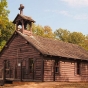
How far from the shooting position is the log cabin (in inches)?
1105

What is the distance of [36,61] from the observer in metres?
28.6

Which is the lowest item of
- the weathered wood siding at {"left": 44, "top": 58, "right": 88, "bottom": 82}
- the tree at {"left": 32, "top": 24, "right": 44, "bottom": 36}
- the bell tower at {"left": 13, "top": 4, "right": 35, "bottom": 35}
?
the weathered wood siding at {"left": 44, "top": 58, "right": 88, "bottom": 82}

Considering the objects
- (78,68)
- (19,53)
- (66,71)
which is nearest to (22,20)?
(19,53)

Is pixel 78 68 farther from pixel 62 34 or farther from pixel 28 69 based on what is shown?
pixel 62 34

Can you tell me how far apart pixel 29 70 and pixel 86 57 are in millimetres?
9484

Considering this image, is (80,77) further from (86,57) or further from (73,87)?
(73,87)

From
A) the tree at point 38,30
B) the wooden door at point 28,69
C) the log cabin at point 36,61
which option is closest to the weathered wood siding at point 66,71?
the log cabin at point 36,61

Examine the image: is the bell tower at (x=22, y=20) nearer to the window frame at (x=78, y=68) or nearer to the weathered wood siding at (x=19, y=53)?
→ the weathered wood siding at (x=19, y=53)

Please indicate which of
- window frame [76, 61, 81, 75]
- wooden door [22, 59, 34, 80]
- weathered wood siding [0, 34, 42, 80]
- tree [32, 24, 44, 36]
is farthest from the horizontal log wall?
tree [32, 24, 44, 36]

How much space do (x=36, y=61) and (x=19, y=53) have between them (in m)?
3.75

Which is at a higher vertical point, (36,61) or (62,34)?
(62,34)

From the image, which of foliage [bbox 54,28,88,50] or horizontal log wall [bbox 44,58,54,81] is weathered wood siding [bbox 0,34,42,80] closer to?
horizontal log wall [bbox 44,58,54,81]

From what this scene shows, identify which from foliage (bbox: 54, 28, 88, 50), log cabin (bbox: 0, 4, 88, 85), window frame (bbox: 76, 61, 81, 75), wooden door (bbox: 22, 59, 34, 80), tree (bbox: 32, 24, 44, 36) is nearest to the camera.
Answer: log cabin (bbox: 0, 4, 88, 85)

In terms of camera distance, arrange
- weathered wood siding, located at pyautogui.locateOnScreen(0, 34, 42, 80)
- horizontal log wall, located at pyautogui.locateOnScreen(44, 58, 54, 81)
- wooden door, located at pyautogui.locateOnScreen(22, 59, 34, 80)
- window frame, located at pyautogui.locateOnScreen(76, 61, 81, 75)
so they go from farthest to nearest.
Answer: window frame, located at pyautogui.locateOnScreen(76, 61, 81, 75), wooden door, located at pyautogui.locateOnScreen(22, 59, 34, 80), weathered wood siding, located at pyautogui.locateOnScreen(0, 34, 42, 80), horizontal log wall, located at pyautogui.locateOnScreen(44, 58, 54, 81)
